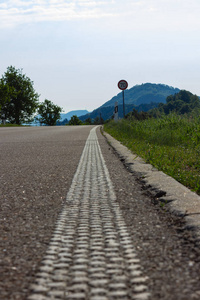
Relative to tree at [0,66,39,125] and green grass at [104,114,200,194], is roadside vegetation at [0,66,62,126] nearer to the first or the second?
tree at [0,66,39,125]

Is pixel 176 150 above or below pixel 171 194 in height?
above

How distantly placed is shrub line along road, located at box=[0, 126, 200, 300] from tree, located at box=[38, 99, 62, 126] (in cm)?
9978

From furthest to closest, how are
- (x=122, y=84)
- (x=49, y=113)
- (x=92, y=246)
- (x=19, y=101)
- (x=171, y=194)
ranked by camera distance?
(x=49, y=113) → (x=19, y=101) → (x=122, y=84) → (x=171, y=194) → (x=92, y=246)

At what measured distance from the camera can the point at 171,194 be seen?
113 inches

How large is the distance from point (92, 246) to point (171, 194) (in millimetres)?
1257

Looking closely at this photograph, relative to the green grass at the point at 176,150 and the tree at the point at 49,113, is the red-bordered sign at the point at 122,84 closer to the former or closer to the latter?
the green grass at the point at 176,150

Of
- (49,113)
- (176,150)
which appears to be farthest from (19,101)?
(176,150)

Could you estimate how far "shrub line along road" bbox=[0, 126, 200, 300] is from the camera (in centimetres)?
133

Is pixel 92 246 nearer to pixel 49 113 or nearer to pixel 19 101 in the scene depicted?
pixel 19 101

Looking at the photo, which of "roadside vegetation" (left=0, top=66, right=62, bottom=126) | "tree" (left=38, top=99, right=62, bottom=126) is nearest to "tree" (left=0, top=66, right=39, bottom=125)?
"roadside vegetation" (left=0, top=66, right=62, bottom=126)

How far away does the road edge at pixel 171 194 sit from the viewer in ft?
7.25

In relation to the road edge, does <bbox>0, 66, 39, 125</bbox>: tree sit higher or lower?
higher

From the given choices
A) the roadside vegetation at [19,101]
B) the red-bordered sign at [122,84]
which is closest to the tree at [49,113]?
the roadside vegetation at [19,101]

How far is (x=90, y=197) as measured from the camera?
9.67 feet
